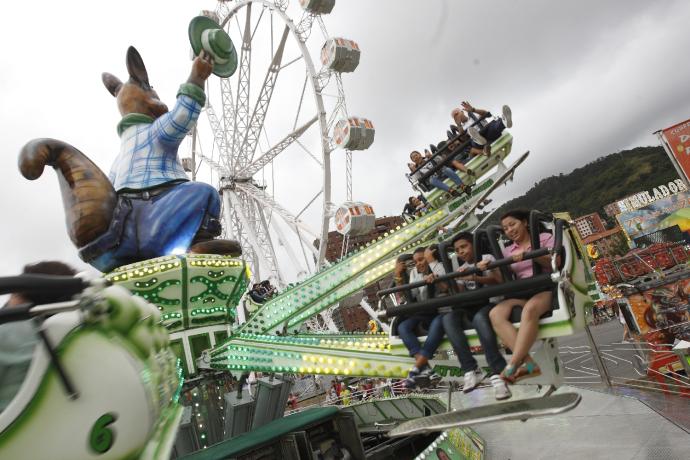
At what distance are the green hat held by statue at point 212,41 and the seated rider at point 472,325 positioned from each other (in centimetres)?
461

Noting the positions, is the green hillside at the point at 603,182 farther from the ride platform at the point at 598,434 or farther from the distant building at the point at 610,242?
the ride platform at the point at 598,434

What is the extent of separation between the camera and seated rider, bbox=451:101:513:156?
6.24m

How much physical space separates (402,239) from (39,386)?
5092 mm

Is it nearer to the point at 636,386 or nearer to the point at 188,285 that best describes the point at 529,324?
the point at 636,386

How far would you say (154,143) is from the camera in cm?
636

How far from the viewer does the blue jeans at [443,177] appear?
651 centimetres

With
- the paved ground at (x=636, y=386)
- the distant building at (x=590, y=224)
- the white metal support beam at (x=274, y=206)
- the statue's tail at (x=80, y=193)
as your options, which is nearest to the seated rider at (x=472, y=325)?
the paved ground at (x=636, y=386)

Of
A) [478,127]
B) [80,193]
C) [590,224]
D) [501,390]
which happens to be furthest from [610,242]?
[80,193]

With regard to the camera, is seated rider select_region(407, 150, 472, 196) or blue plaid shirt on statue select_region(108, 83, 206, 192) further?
seated rider select_region(407, 150, 472, 196)

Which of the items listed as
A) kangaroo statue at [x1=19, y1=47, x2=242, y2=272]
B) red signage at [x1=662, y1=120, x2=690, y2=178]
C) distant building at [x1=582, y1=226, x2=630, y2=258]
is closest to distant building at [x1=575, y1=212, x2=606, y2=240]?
distant building at [x1=582, y1=226, x2=630, y2=258]

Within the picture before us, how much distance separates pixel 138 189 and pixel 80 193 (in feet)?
2.59

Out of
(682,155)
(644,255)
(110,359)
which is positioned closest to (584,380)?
(110,359)

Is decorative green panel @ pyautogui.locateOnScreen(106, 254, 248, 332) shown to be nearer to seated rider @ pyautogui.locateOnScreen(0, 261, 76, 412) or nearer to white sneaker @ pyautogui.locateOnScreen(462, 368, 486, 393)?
white sneaker @ pyautogui.locateOnScreen(462, 368, 486, 393)

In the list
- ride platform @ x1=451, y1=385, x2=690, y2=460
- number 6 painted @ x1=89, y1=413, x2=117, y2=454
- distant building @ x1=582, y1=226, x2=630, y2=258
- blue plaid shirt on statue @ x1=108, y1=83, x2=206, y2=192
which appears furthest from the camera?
distant building @ x1=582, y1=226, x2=630, y2=258
